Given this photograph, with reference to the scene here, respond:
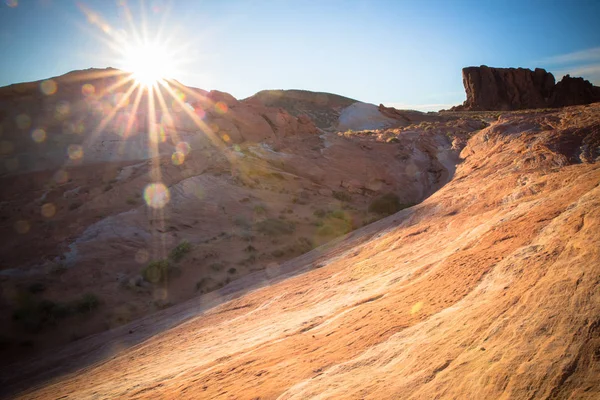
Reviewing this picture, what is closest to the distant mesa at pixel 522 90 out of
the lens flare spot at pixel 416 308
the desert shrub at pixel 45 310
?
the desert shrub at pixel 45 310

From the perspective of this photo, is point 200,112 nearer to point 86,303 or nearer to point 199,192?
point 199,192

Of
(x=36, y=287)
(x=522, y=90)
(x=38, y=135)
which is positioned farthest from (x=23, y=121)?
(x=522, y=90)

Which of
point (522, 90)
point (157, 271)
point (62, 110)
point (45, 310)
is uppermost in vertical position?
point (62, 110)

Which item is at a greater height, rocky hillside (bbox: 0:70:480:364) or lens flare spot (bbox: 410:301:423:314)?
rocky hillside (bbox: 0:70:480:364)

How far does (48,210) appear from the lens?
16047 millimetres

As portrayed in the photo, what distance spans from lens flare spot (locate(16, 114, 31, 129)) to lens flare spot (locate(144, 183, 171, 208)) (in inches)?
671

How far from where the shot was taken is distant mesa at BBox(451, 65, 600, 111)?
77375 mm

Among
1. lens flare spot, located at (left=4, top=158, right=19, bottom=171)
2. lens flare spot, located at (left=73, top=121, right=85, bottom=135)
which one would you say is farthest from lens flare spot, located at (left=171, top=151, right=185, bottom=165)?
lens flare spot, located at (left=4, top=158, right=19, bottom=171)

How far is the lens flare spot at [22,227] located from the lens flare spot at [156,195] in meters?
4.53

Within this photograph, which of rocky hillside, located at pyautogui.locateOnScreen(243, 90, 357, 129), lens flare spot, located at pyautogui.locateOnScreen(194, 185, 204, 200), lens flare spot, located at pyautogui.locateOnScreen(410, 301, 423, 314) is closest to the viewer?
lens flare spot, located at pyautogui.locateOnScreen(410, 301, 423, 314)

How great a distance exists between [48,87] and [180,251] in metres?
25.9

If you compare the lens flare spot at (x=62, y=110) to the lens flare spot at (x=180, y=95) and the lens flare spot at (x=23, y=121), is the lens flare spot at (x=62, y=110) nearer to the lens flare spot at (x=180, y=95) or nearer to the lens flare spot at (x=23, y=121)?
the lens flare spot at (x=23, y=121)

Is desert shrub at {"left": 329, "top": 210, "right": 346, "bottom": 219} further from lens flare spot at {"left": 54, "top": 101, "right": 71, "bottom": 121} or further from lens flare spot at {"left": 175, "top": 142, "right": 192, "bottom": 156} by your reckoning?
lens flare spot at {"left": 54, "top": 101, "right": 71, "bottom": 121}

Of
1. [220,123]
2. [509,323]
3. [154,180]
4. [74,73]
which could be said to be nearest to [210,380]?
[509,323]
